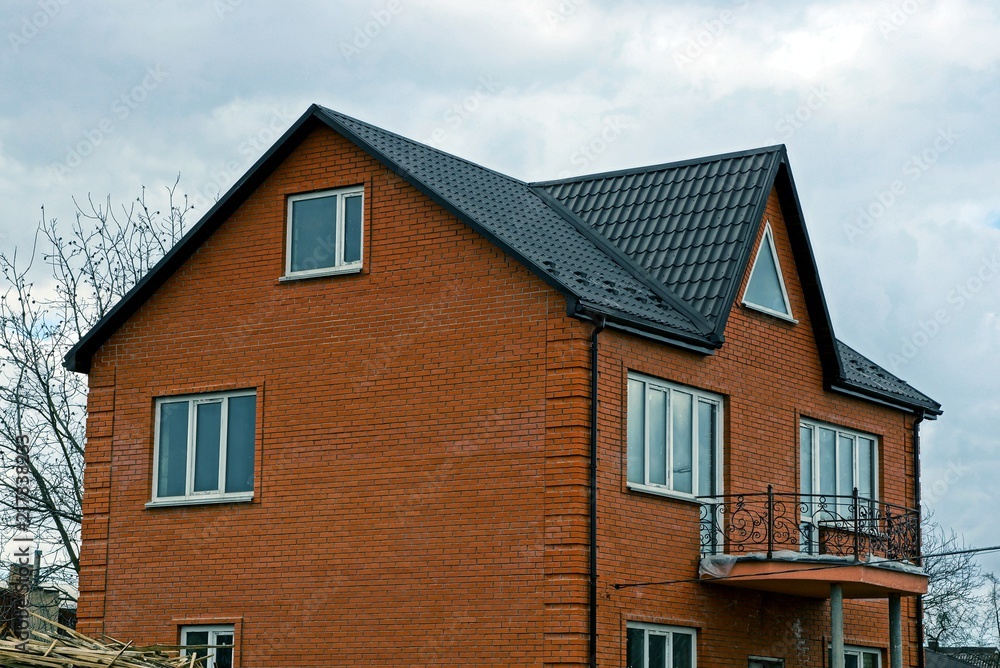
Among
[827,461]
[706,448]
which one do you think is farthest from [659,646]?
[827,461]

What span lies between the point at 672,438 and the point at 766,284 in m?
3.33

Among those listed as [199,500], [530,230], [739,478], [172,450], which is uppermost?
[530,230]

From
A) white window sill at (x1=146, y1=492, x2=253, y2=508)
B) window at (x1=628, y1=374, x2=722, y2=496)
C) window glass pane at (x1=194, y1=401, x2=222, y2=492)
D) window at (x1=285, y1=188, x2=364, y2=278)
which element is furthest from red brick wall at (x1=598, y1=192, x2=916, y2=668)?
window glass pane at (x1=194, y1=401, x2=222, y2=492)

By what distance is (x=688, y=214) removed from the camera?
21.0m

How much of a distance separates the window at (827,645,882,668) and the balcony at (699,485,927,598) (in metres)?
1.46

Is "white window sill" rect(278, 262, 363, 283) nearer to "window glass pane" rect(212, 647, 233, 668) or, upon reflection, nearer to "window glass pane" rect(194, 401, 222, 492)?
"window glass pane" rect(194, 401, 222, 492)

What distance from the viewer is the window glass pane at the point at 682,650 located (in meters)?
18.2

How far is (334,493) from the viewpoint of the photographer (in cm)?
1852

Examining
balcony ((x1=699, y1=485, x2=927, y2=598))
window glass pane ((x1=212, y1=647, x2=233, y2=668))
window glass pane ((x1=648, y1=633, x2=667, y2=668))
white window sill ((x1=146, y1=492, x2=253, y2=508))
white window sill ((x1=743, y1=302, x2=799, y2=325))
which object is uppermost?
white window sill ((x1=743, y1=302, x2=799, y2=325))

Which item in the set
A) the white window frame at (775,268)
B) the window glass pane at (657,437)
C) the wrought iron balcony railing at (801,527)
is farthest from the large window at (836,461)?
the window glass pane at (657,437)

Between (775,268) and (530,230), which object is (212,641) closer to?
(530,230)

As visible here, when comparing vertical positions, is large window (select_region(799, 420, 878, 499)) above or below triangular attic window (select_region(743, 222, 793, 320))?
below

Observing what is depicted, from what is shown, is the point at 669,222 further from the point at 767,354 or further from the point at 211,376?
the point at 211,376

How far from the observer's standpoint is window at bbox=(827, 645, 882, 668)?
71.2 ft
